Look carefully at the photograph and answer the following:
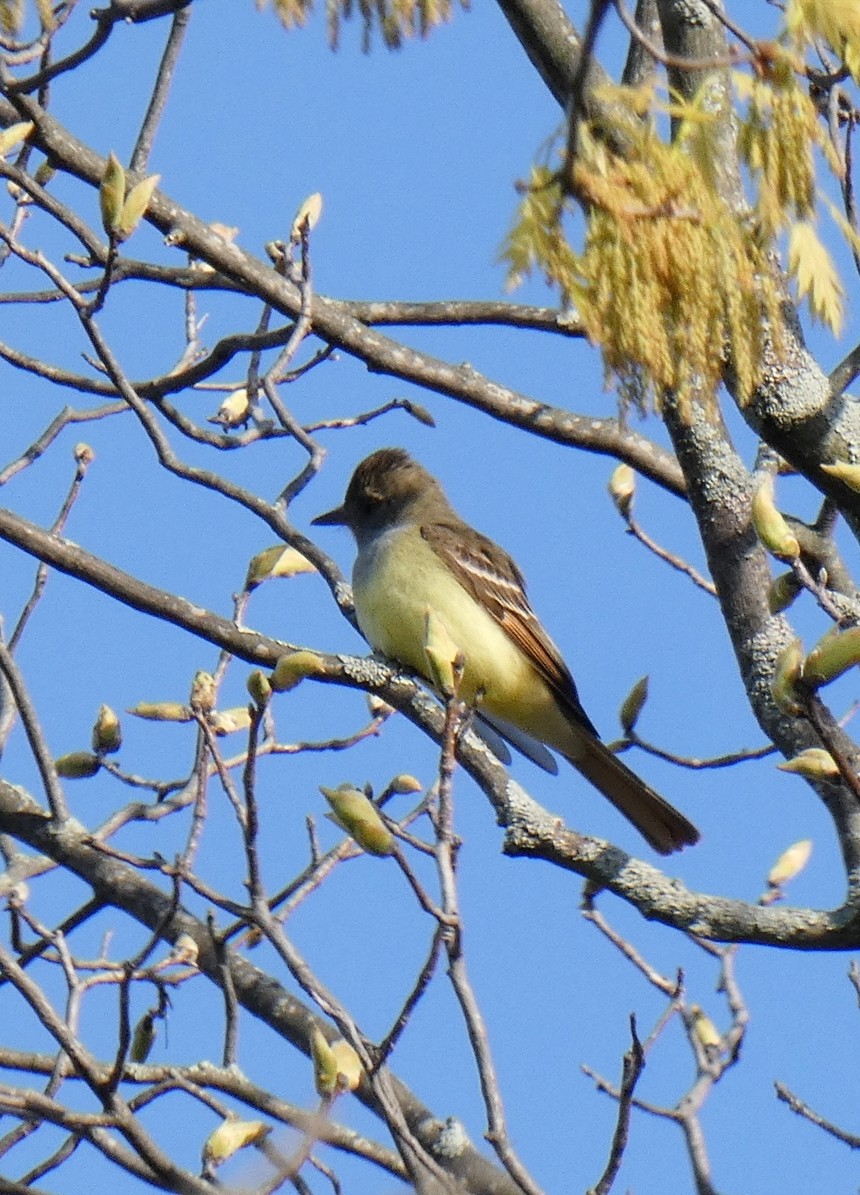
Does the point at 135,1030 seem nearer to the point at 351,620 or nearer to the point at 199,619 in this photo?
the point at 199,619

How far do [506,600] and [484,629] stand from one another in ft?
1.01

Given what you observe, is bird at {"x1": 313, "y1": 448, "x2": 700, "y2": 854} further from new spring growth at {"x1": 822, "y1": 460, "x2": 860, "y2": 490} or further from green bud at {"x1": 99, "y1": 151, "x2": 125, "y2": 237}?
new spring growth at {"x1": 822, "y1": 460, "x2": 860, "y2": 490}

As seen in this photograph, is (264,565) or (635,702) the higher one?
(264,565)

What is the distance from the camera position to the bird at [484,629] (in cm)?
731

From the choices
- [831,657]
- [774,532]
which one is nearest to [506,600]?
[774,532]

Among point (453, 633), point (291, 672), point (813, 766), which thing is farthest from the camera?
point (453, 633)

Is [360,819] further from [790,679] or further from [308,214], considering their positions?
[308,214]

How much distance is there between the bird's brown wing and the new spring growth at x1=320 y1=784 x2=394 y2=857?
4.37 m

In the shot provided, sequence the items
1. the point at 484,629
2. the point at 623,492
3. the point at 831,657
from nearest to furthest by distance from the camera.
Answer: the point at 831,657 < the point at 623,492 < the point at 484,629

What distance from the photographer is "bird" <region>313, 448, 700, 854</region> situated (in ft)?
24.0

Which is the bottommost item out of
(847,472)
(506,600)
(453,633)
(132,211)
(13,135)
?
(847,472)

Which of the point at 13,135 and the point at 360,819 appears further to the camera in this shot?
the point at 13,135

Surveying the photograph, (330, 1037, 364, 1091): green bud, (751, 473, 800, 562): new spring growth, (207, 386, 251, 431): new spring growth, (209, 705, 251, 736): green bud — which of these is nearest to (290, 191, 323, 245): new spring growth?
(207, 386, 251, 431): new spring growth

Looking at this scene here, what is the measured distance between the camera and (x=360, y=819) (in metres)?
3.56
